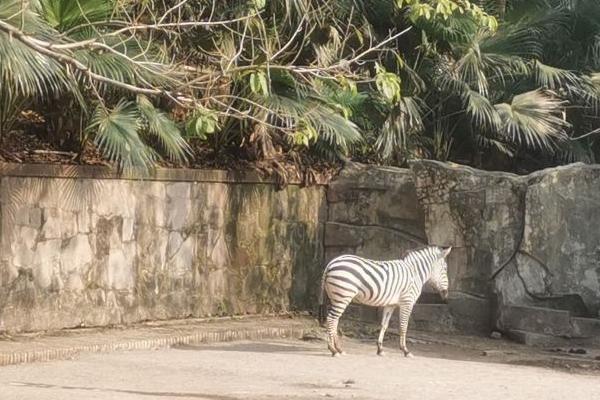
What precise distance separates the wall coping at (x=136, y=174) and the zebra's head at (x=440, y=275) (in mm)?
3086

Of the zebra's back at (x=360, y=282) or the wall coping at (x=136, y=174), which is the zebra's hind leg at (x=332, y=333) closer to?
the zebra's back at (x=360, y=282)

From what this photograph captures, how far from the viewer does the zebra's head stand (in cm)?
1541

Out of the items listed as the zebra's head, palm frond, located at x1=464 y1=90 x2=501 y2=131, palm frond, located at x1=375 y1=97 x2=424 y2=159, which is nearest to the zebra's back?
the zebra's head

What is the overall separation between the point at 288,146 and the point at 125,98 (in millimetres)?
3924

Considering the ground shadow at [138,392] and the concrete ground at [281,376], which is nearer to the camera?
the ground shadow at [138,392]

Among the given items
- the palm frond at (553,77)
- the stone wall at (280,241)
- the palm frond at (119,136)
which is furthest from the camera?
the palm frond at (553,77)

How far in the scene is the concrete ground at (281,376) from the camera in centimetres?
1126

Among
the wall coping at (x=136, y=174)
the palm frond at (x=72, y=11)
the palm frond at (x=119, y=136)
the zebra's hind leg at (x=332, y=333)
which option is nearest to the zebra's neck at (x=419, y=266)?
the zebra's hind leg at (x=332, y=333)

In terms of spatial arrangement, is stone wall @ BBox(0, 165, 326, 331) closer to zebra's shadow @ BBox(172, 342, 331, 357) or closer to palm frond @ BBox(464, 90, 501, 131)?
zebra's shadow @ BBox(172, 342, 331, 357)

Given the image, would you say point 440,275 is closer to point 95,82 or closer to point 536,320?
point 536,320

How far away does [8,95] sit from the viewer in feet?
45.5

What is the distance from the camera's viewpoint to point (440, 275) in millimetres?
15492

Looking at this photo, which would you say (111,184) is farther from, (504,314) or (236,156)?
(504,314)

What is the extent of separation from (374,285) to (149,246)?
3.17 metres
